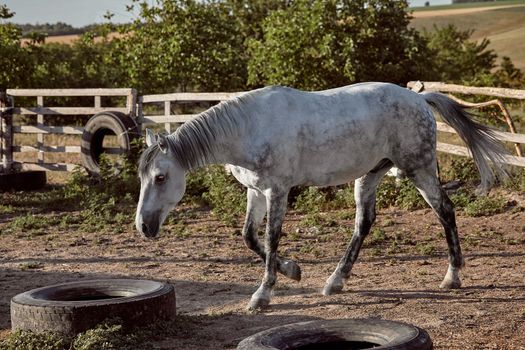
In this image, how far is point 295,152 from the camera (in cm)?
712

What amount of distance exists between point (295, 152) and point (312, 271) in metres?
2.00

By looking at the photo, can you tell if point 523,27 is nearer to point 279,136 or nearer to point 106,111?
point 106,111

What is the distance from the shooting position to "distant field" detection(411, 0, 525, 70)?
2768 inches

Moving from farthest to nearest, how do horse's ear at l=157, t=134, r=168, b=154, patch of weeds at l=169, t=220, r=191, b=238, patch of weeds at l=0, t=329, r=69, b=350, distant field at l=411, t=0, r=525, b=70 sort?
distant field at l=411, t=0, r=525, b=70 → patch of weeds at l=169, t=220, r=191, b=238 → horse's ear at l=157, t=134, r=168, b=154 → patch of weeds at l=0, t=329, r=69, b=350

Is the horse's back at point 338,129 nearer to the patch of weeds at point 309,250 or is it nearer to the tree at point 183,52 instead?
the patch of weeds at point 309,250

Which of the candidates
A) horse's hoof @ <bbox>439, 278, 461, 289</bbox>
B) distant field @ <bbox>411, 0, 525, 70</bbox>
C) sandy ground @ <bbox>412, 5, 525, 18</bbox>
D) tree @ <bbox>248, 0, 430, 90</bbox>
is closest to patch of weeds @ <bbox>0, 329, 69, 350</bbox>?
horse's hoof @ <bbox>439, 278, 461, 289</bbox>

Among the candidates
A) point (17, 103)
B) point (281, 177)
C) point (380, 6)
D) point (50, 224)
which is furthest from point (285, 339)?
point (17, 103)

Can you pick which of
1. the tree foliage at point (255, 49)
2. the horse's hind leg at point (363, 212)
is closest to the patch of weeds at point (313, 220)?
the horse's hind leg at point (363, 212)

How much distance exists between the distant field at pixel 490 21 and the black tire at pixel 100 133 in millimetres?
55391

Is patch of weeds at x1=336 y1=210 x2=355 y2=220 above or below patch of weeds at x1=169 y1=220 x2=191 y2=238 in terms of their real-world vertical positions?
above

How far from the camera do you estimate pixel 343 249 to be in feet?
32.1

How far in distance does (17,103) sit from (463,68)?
25.3 meters

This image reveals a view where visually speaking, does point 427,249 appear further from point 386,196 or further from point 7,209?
point 7,209

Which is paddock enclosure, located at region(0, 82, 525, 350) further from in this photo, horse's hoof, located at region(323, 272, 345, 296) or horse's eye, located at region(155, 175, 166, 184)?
horse's eye, located at region(155, 175, 166, 184)
